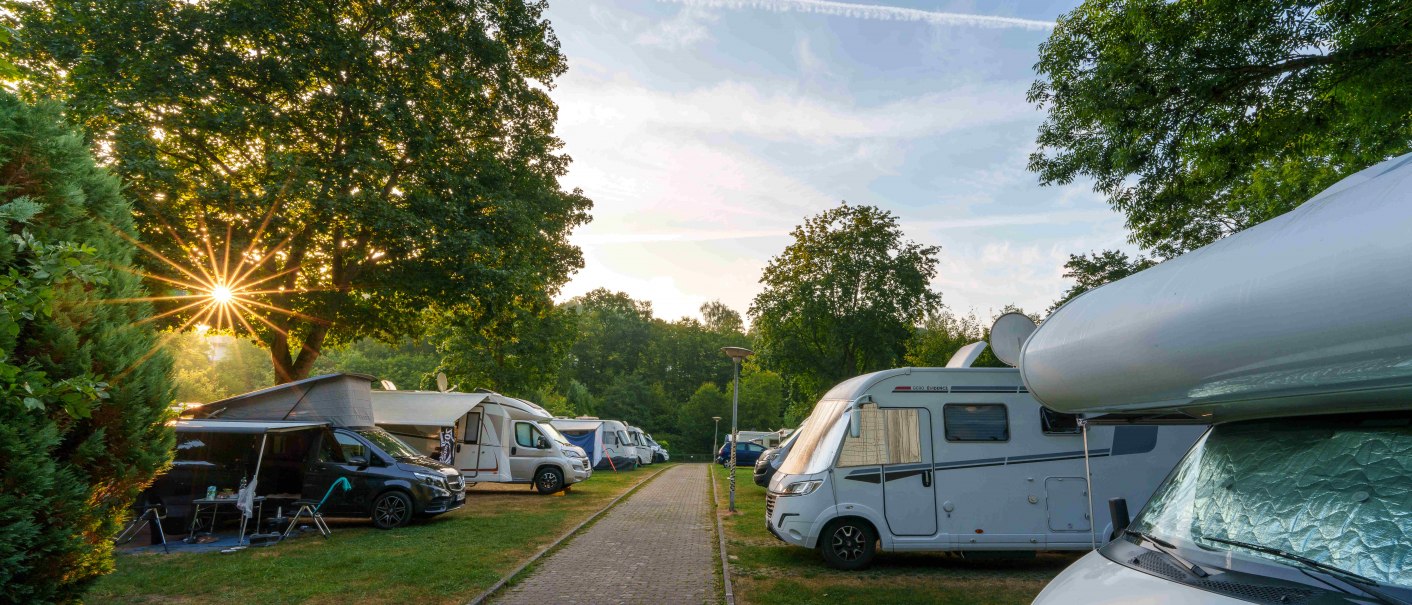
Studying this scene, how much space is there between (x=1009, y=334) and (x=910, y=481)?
2266 millimetres

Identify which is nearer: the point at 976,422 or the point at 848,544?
the point at 848,544

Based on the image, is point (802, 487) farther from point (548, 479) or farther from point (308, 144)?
point (308, 144)

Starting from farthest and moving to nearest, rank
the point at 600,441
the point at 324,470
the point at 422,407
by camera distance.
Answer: the point at 600,441 → the point at 422,407 → the point at 324,470

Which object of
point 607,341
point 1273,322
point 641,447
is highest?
point 607,341

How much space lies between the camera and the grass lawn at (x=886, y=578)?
806 cm

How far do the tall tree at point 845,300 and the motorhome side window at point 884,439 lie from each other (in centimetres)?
2302

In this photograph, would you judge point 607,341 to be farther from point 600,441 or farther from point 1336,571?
point 1336,571

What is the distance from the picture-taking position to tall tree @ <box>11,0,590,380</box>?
13898 millimetres

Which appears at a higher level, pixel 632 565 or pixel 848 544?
pixel 848 544

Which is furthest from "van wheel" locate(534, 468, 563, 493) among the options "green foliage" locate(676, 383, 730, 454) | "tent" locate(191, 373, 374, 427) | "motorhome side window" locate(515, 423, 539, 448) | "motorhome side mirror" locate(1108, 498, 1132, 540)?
"green foliage" locate(676, 383, 730, 454)

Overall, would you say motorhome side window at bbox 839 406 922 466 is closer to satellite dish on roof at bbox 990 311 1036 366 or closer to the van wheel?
satellite dish on roof at bbox 990 311 1036 366

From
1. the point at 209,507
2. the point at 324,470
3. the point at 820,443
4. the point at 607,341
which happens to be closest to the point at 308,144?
the point at 324,470

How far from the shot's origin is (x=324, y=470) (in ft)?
42.5

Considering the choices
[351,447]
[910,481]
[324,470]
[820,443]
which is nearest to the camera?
[910,481]
